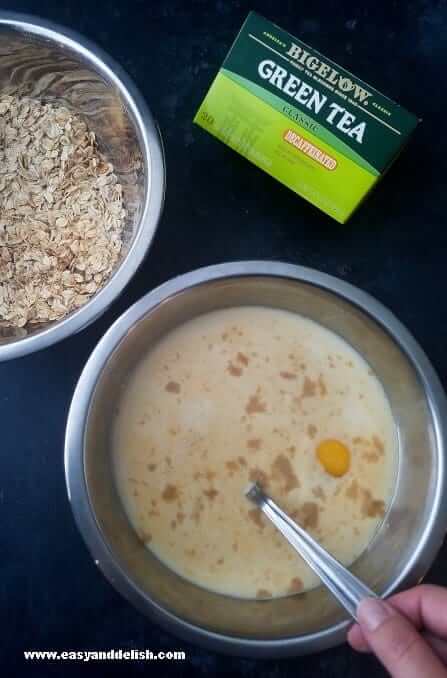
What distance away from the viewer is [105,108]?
3.80 ft

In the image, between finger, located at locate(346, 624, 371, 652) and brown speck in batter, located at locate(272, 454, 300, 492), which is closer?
finger, located at locate(346, 624, 371, 652)

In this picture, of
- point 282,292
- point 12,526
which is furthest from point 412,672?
point 12,526

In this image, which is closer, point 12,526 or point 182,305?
point 182,305

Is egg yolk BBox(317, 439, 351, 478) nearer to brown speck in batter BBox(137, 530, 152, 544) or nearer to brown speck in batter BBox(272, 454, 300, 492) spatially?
brown speck in batter BBox(272, 454, 300, 492)

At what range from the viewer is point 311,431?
1.14 meters

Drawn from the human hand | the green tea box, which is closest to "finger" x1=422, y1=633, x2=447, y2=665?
the human hand

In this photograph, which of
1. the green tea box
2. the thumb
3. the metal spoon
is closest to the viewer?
the thumb

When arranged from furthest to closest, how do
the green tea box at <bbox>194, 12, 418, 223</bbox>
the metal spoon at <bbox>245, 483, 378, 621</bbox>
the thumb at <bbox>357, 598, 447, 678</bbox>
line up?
the green tea box at <bbox>194, 12, 418, 223</bbox> < the metal spoon at <bbox>245, 483, 378, 621</bbox> < the thumb at <bbox>357, 598, 447, 678</bbox>

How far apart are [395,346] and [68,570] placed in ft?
2.08

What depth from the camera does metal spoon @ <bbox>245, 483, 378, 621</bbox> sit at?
92 centimetres

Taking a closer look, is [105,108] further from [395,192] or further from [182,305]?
[395,192]

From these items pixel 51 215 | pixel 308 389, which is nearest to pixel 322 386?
pixel 308 389

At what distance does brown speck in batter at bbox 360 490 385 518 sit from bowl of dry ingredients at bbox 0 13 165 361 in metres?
0.53

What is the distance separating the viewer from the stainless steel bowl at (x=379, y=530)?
3.32ft
